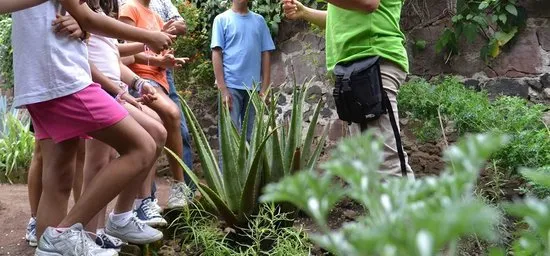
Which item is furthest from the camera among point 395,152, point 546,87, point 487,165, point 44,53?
point 546,87

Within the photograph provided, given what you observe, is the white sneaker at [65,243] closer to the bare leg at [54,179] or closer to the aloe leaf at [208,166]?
the bare leg at [54,179]

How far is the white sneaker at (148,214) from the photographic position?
313 centimetres

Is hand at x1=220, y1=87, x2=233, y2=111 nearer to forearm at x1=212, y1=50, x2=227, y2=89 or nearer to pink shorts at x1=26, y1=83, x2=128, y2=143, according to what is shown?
forearm at x1=212, y1=50, x2=227, y2=89

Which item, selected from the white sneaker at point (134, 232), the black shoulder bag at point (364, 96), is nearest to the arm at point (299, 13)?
the black shoulder bag at point (364, 96)

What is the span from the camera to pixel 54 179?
8.08 feet

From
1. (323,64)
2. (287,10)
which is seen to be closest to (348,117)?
(287,10)

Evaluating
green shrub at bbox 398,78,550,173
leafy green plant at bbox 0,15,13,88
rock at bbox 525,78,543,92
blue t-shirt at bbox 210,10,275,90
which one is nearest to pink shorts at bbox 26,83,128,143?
green shrub at bbox 398,78,550,173

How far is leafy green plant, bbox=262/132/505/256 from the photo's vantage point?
335mm

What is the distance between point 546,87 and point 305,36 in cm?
202

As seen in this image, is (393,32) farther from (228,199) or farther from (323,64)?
(323,64)

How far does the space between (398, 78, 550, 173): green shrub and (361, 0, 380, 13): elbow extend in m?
0.98

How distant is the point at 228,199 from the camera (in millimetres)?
3334

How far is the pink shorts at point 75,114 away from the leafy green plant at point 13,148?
3549 millimetres

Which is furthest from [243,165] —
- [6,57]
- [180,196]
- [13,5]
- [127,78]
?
[6,57]
